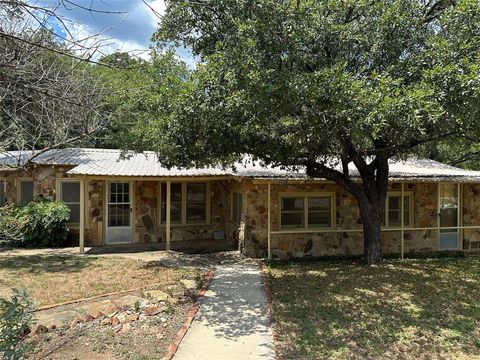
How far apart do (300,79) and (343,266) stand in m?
6.36

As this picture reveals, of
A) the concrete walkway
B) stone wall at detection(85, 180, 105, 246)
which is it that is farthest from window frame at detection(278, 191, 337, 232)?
stone wall at detection(85, 180, 105, 246)

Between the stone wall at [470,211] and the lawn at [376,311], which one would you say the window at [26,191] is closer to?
the lawn at [376,311]

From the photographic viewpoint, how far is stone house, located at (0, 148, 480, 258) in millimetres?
12266

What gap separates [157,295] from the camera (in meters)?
7.85

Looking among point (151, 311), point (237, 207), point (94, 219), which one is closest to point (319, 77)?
point (151, 311)

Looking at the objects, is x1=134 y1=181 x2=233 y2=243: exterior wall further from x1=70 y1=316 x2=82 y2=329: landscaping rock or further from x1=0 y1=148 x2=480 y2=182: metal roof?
x1=70 y1=316 x2=82 y2=329: landscaping rock

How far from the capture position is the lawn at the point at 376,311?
225 inches

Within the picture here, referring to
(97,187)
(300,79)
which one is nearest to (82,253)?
(97,187)

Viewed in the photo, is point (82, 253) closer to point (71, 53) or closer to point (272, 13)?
point (272, 13)

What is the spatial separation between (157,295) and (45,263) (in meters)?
4.98

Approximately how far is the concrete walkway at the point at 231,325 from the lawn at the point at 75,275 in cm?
144

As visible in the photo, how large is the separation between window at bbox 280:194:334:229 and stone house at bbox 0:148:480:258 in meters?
0.03

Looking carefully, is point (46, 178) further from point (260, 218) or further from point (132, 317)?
point (132, 317)

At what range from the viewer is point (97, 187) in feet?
46.3
